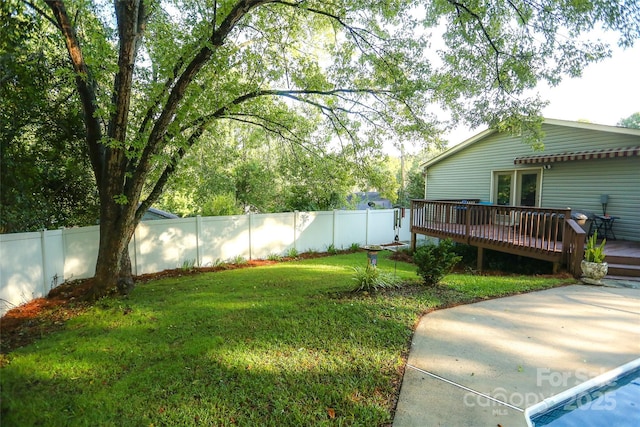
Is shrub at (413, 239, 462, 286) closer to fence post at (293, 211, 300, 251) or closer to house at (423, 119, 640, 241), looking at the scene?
house at (423, 119, 640, 241)

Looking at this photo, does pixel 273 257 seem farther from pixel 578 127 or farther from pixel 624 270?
pixel 578 127

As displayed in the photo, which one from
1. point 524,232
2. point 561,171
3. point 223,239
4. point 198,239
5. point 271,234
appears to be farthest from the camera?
point 271,234

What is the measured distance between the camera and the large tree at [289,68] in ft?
15.7

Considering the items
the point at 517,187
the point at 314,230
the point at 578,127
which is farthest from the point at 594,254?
the point at 314,230

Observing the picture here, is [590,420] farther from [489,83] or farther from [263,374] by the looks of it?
[489,83]

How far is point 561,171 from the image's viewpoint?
984cm

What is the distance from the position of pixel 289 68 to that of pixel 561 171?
8.75m

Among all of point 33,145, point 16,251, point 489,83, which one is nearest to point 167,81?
point 33,145

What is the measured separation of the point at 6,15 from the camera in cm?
415

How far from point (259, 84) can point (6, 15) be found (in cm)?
383

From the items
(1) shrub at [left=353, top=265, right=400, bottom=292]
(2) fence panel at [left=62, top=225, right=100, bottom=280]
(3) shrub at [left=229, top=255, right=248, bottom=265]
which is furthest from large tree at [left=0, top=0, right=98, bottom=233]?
(1) shrub at [left=353, top=265, right=400, bottom=292]

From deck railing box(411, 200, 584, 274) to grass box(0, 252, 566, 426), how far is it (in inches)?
108

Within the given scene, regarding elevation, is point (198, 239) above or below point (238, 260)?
above

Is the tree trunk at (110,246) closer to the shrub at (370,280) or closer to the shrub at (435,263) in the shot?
the shrub at (370,280)
